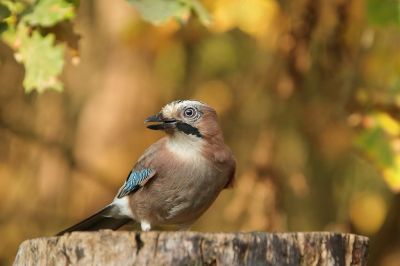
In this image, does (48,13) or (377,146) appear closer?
(48,13)

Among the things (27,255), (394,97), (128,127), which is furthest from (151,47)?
(27,255)

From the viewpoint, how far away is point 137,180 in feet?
13.1

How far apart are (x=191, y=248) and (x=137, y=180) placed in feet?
5.38

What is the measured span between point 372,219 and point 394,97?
2.51m

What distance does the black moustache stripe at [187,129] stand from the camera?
3.83 meters

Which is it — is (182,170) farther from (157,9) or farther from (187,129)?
(157,9)

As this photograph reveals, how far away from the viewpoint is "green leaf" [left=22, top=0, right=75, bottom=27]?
330cm

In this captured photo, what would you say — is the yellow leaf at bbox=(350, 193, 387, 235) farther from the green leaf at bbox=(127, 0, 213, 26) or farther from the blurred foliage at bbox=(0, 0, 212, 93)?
the blurred foliage at bbox=(0, 0, 212, 93)

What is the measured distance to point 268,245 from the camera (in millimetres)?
2510

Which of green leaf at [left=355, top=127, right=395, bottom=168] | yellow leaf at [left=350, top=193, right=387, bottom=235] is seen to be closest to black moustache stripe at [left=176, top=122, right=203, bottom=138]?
green leaf at [left=355, top=127, right=395, bottom=168]

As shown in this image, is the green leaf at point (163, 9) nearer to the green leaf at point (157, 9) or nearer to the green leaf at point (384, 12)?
the green leaf at point (157, 9)

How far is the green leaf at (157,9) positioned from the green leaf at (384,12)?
7.74ft

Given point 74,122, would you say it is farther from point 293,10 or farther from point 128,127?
point 293,10

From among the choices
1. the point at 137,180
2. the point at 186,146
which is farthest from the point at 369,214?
the point at 137,180
